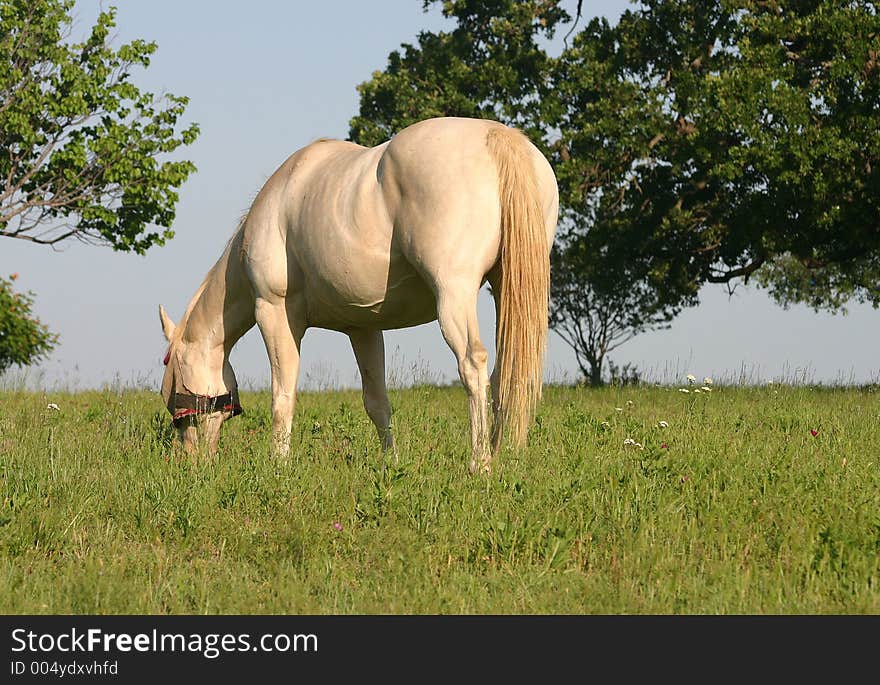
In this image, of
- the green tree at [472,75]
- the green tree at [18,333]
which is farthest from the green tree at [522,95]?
the green tree at [18,333]

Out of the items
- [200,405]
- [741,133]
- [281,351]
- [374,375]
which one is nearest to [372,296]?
[281,351]

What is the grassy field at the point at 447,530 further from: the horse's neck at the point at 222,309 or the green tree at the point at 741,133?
the green tree at the point at 741,133

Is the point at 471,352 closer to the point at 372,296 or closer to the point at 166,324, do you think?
the point at 372,296

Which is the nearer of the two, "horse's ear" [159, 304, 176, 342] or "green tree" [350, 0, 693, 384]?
"horse's ear" [159, 304, 176, 342]

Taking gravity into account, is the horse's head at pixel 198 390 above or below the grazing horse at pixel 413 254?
below

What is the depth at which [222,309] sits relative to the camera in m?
9.07

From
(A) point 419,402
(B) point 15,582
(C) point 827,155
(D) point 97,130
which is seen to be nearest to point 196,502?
(B) point 15,582

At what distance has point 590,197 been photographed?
72.5 ft

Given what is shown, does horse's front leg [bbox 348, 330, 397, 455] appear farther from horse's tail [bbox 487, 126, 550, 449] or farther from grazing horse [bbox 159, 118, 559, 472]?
horse's tail [bbox 487, 126, 550, 449]

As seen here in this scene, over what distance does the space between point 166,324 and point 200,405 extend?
0.94 m

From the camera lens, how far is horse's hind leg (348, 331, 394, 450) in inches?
349

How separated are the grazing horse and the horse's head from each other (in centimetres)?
4

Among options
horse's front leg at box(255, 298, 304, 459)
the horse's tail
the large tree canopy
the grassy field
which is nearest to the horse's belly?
horse's front leg at box(255, 298, 304, 459)

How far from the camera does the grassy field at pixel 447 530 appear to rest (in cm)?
490
